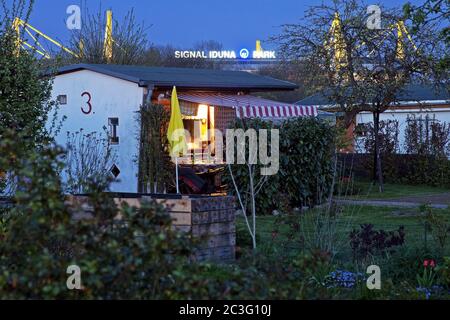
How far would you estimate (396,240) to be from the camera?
368 inches

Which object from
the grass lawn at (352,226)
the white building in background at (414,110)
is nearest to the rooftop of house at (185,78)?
the white building in background at (414,110)

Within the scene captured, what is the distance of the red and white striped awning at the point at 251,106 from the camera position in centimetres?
1944

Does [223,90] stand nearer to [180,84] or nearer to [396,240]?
[180,84]

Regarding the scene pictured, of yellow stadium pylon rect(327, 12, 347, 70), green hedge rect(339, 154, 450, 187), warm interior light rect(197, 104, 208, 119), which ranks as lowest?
green hedge rect(339, 154, 450, 187)

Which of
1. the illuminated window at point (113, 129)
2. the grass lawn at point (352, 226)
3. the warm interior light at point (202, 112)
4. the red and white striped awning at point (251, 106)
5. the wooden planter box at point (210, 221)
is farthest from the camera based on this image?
the warm interior light at point (202, 112)

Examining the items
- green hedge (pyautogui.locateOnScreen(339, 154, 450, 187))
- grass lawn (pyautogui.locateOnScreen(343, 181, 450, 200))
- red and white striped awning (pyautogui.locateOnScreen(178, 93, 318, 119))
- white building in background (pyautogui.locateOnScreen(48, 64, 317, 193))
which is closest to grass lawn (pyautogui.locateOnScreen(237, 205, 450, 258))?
grass lawn (pyautogui.locateOnScreen(343, 181, 450, 200))

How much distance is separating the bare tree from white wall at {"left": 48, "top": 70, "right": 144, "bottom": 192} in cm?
607

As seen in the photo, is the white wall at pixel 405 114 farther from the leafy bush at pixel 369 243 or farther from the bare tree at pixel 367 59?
the leafy bush at pixel 369 243

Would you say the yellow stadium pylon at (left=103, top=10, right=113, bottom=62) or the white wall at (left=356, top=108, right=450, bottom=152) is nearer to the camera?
the white wall at (left=356, top=108, right=450, bottom=152)

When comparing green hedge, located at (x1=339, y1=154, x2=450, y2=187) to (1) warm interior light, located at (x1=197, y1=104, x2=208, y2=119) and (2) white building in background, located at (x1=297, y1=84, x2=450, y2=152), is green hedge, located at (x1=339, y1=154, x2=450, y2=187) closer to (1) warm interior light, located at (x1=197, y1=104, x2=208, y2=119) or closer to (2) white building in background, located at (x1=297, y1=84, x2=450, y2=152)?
(2) white building in background, located at (x1=297, y1=84, x2=450, y2=152)

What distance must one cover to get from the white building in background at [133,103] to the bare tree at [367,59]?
2233 millimetres

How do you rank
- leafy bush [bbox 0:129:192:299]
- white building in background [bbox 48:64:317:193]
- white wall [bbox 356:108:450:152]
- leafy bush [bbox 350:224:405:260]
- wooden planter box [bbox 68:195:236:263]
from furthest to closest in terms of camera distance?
white wall [bbox 356:108:450:152]
white building in background [bbox 48:64:317:193]
wooden planter box [bbox 68:195:236:263]
leafy bush [bbox 350:224:405:260]
leafy bush [bbox 0:129:192:299]

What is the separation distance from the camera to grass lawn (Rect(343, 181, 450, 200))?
20797 mm
